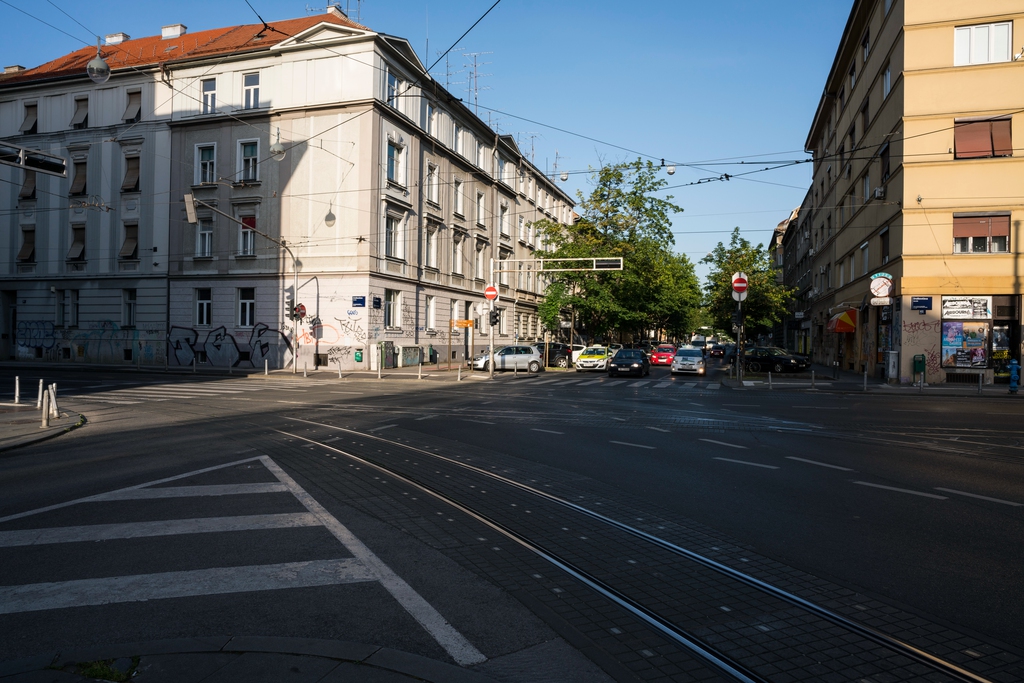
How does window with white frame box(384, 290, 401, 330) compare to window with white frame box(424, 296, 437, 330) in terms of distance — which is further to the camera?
window with white frame box(424, 296, 437, 330)

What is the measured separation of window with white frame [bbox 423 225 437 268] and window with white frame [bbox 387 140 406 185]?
389cm

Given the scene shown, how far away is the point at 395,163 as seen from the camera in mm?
37750

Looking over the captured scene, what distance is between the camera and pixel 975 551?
557cm

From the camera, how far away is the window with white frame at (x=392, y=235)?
36625 mm

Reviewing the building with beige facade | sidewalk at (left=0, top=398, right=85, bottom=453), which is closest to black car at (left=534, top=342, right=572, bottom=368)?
the building with beige facade

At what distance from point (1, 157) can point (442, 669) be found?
48.3 ft

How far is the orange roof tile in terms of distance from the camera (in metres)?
37.0

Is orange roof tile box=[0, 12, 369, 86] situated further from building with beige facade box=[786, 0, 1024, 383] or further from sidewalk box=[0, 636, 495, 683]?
sidewalk box=[0, 636, 495, 683]

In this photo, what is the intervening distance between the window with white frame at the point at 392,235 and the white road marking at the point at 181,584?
32.2 m

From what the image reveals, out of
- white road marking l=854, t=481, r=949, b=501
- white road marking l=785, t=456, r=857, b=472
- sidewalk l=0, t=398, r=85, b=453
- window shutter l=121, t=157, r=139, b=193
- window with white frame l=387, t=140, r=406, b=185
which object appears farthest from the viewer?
window shutter l=121, t=157, r=139, b=193

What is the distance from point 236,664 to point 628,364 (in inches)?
1260

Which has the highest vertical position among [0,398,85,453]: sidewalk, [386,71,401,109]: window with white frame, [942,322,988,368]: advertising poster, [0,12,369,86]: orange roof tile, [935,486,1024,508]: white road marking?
[0,12,369,86]: orange roof tile

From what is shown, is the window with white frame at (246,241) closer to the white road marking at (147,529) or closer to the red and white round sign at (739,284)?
the red and white round sign at (739,284)

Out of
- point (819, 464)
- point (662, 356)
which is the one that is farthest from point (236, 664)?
point (662, 356)
